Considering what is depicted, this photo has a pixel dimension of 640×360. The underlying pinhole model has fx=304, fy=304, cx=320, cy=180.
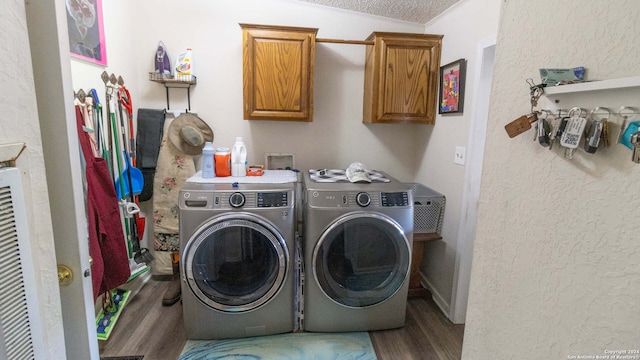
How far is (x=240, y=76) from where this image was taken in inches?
99.0

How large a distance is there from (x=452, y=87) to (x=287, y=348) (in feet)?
6.72

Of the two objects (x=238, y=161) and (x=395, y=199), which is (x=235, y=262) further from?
(x=395, y=199)

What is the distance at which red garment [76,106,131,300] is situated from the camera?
157 cm

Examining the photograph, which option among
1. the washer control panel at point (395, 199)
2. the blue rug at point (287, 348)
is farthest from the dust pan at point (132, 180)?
the washer control panel at point (395, 199)

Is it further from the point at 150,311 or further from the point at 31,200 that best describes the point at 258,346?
the point at 31,200

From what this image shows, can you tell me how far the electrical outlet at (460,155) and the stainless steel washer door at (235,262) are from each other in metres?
1.31

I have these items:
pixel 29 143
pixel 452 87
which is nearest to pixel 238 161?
pixel 29 143

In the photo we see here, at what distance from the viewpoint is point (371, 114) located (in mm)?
2381

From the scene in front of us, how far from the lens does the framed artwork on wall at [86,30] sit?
163 centimetres

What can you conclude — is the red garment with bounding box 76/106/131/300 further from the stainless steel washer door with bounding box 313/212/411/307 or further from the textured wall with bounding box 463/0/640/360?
the textured wall with bounding box 463/0/640/360

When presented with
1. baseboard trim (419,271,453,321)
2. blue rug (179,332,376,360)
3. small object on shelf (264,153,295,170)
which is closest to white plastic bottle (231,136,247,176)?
small object on shelf (264,153,295,170)

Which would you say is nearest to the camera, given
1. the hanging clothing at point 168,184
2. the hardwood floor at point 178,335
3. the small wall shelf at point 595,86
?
the small wall shelf at point 595,86

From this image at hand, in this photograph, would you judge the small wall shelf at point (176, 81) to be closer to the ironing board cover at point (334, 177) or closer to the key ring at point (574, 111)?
the ironing board cover at point (334, 177)

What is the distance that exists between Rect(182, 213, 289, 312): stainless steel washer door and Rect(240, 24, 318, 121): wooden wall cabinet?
3.04 ft
